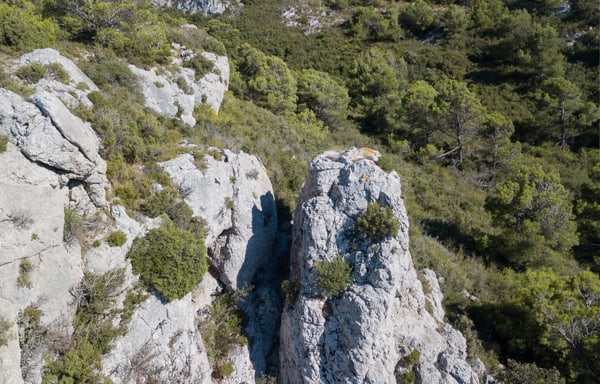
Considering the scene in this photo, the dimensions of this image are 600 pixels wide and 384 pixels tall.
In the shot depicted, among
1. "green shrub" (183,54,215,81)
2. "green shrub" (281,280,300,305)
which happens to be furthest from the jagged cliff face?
"green shrub" (183,54,215,81)

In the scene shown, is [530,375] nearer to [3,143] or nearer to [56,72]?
[3,143]

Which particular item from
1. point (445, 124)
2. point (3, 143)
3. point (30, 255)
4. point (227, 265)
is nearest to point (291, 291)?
point (227, 265)

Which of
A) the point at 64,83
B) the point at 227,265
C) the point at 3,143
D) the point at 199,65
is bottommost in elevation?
the point at 227,265

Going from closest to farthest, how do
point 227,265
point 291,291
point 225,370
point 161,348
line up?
point 161,348
point 225,370
point 291,291
point 227,265

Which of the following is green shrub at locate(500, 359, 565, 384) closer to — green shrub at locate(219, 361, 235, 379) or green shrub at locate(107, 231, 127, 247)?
green shrub at locate(219, 361, 235, 379)

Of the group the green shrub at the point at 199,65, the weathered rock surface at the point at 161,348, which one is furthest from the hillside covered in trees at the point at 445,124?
the weathered rock surface at the point at 161,348

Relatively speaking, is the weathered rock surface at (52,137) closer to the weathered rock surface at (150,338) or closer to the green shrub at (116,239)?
the green shrub at (116,239)
